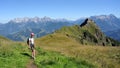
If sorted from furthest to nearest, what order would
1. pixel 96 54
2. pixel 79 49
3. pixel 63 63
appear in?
1. pixel 79 49
2. pixel 96 54
3. pixel 63 63

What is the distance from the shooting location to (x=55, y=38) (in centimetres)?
9194

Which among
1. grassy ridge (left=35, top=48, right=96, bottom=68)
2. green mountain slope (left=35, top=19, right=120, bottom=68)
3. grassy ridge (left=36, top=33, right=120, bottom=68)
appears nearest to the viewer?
grassy ridge (left=35, top=48, right=96, bottom=68)

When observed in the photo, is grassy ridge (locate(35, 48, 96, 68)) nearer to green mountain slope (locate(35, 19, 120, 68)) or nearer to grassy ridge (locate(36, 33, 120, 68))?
green mountain slope (locate(35, 19, 120, 68))

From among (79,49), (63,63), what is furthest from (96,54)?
(63,63)

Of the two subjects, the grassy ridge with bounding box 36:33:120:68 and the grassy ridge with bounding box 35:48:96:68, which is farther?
the grassy ridge with bounding box 36:33:120:68

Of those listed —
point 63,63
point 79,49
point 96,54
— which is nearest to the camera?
point 63,63

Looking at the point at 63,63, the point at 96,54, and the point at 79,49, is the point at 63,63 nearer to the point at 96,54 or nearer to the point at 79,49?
the point at 96,54

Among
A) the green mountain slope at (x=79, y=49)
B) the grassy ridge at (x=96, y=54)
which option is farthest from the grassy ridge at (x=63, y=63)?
the grassy ridge at (x=96, y=54)

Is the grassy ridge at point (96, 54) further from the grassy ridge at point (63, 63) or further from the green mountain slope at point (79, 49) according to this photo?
the grassy ridge at point (63, 63)

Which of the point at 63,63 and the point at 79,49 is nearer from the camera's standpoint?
the point at 63,63

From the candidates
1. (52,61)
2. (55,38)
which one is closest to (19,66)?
(52,61)

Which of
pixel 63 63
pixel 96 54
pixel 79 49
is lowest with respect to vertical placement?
pixel 96 54

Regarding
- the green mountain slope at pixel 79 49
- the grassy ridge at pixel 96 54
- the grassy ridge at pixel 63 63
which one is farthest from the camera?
the grassy ridge at pixel 96 54

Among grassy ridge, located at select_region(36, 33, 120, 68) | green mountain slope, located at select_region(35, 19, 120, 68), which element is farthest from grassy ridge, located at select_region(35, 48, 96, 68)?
grassy ridge, located at select_region(36, 33, 120, 68)
